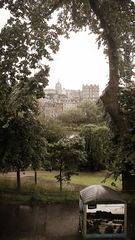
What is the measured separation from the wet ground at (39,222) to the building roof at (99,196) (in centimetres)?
127

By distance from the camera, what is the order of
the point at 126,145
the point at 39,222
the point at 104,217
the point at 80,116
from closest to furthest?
the point at 104,217 < the point at 39,222 < the point at 126,145 < the point at 80,116

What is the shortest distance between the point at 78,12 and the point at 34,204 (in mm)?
7003

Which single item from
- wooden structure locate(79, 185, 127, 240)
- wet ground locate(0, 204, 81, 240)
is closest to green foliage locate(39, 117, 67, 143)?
wet ground locate(0, 204, 81, 240)

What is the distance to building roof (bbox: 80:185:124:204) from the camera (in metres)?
9.71

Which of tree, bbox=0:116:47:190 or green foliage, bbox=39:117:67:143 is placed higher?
green foliage, bbox=39:117:67:143

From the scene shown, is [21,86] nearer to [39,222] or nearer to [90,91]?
[39,222]

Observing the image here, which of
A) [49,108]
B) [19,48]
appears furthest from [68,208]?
[49,108]

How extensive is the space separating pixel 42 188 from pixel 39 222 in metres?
4.53

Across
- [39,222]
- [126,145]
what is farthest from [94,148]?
[39,222]

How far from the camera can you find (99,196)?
9859 mm

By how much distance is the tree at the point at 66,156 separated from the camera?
15844 mm

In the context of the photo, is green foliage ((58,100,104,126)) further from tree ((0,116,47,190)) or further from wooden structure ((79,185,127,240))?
wooden structure ((79,185,127,240))

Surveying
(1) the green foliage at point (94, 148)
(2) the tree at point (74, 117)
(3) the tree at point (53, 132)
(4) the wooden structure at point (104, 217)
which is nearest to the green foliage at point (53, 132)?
(3) the tree at point (53, 132)

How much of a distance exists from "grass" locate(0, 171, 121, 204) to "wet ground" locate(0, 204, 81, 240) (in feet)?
1.61
